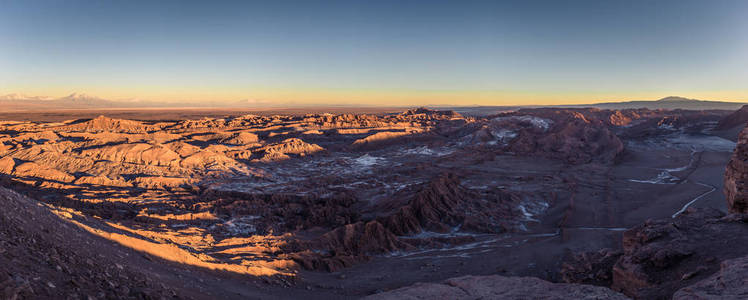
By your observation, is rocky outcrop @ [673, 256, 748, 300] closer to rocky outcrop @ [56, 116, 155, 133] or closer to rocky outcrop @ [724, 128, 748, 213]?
rocky outcrop @ [724, 128, 748, 213]

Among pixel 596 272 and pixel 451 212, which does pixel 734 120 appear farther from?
pixel 596 272

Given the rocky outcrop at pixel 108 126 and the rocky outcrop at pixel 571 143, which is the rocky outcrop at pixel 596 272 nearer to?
the rocky outcrop at pixel 571 143

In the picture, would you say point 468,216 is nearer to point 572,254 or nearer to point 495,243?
point 495,243

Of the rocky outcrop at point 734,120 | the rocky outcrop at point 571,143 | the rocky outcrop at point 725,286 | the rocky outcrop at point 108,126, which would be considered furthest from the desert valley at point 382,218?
the rocky outcrop at point 108,126

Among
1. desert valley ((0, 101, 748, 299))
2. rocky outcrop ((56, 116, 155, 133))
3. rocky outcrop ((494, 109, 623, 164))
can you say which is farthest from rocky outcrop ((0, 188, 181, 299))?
rocky outcrop ((56, 116, 155, 133))

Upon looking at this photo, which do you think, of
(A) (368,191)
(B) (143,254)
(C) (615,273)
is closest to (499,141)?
(A) (368,191)
